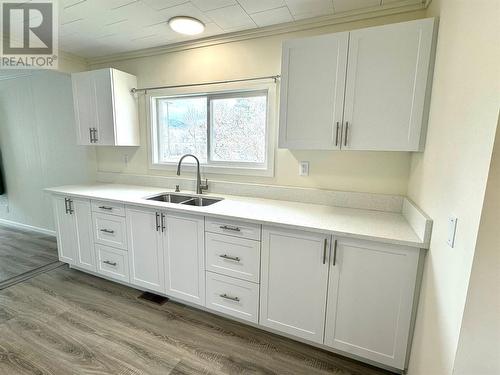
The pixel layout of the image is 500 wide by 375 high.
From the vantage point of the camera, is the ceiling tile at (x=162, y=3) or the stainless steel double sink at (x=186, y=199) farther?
the stainless steel double sink at (x=186, y=199)

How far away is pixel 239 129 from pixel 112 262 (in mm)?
1810

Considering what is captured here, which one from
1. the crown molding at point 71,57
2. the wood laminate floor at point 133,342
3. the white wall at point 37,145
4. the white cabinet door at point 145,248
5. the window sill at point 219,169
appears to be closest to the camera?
the wood laminate floor at point 133,342

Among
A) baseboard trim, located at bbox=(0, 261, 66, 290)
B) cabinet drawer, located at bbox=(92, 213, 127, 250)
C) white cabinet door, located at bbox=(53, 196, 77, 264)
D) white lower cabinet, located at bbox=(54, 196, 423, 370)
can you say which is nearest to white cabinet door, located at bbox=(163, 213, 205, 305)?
white lower cabinet, located at bbox=(54, 196, 423, 370)

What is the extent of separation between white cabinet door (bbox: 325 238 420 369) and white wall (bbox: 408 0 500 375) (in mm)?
78

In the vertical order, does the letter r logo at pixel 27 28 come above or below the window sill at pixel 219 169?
above

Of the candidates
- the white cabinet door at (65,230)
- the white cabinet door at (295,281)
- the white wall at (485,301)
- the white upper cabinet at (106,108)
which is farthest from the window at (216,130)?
the white wall at (485,301)

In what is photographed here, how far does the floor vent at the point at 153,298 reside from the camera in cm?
213

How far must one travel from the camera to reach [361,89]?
1.53 meters

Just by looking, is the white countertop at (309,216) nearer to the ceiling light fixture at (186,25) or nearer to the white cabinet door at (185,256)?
the white cabinet door at (185,256)

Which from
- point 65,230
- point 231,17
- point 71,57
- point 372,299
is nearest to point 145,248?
point 65,230

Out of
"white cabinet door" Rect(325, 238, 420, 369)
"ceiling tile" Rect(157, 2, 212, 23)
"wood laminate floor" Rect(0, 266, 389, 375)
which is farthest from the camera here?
"ceiling tile" Rect(157, 2, 212, 23)

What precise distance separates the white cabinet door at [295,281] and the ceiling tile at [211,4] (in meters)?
1.64

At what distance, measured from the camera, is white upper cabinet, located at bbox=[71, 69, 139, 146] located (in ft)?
8.23

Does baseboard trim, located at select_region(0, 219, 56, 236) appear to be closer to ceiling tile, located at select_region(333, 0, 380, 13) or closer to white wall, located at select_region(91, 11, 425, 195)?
white wall, located at select_region(91, 11, 425, 195)
